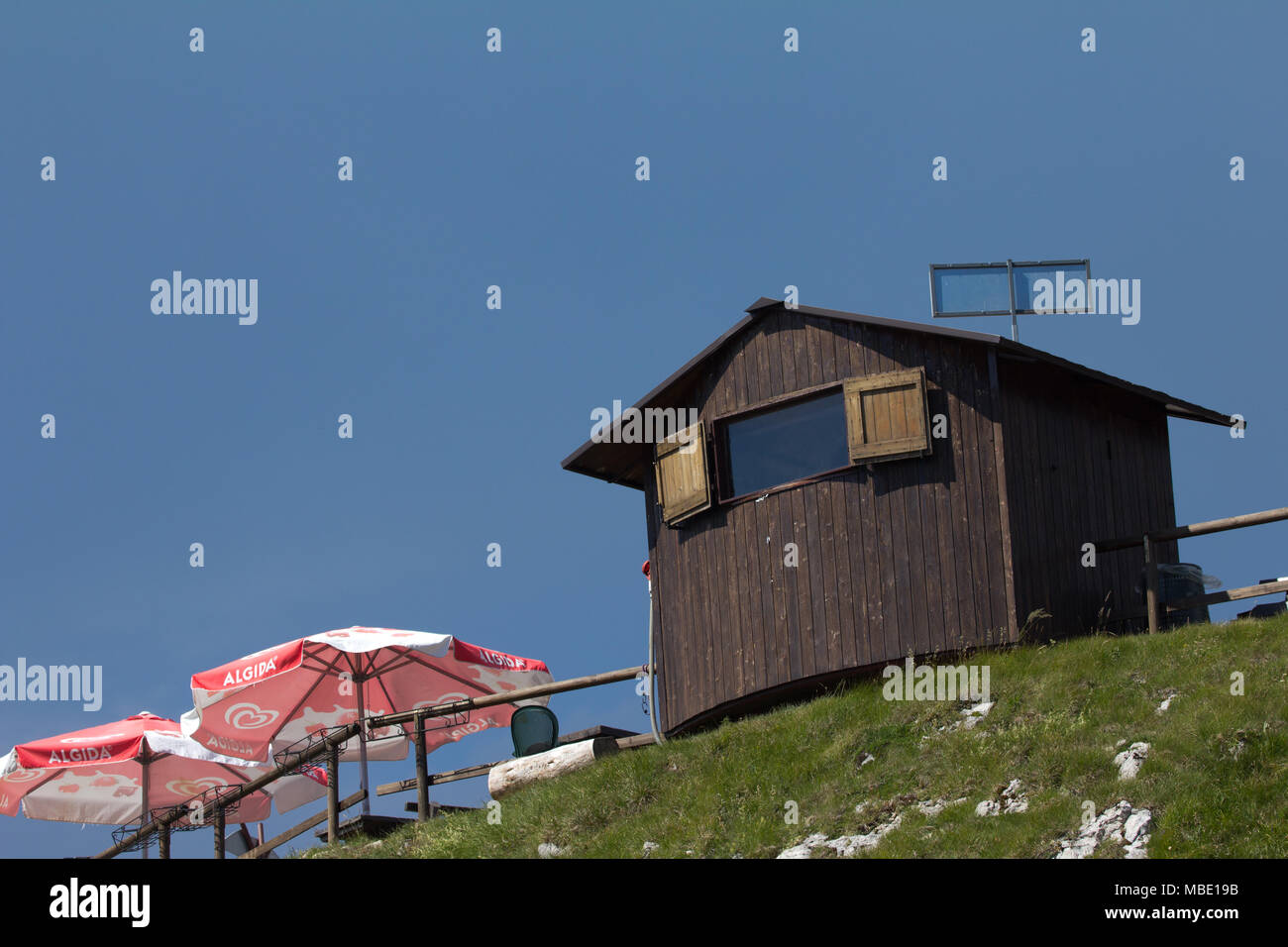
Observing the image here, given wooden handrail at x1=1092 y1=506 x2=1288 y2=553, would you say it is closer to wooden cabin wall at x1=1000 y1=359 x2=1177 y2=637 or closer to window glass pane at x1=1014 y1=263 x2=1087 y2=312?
wooden cabin wall at x1=1000 y1=359 x2=1177 y2=637

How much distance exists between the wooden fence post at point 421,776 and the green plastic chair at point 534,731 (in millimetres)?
1198

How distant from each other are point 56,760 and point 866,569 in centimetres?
1182

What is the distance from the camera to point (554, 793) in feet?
51.1

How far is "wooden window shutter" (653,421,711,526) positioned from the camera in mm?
17141

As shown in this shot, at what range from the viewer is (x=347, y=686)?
2131 cm

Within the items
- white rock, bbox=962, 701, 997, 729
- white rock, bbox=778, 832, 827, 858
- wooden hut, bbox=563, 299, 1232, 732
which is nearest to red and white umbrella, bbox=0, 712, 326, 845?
wooden hut, bbox=563, 299, 1232, 732

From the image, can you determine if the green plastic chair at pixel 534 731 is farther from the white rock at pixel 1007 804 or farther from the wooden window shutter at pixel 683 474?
the white rock at pixel 1007 804

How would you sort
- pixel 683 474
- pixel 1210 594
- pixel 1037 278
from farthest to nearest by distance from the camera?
pixel 1037 278 < pixel 683 474 < pixel 1210 594

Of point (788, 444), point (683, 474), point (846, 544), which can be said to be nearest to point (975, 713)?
point (846, 544)

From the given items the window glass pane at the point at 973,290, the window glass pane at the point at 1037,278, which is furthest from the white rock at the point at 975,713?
the window glass pane at the point at 1037,278

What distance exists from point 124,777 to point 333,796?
7.52 m

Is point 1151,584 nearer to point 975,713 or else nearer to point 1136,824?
point 975,713
